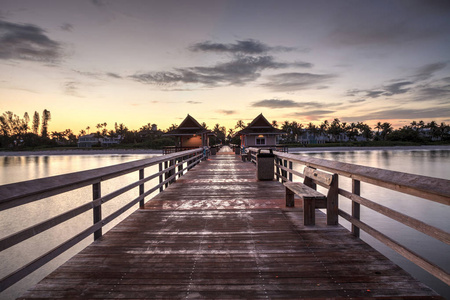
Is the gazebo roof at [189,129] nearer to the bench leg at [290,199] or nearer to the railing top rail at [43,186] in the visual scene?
the bench leg at [290,199]

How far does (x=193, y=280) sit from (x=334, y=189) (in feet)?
8.70

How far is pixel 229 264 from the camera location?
119 inches

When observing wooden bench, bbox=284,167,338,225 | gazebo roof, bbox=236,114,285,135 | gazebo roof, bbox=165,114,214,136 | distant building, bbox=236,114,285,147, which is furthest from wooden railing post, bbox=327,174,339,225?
distant building, bbox=236,114,285,147

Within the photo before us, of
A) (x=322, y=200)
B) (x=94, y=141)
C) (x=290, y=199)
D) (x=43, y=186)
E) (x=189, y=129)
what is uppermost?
(x=189, y=129)

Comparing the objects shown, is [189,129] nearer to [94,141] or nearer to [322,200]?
[322,200]

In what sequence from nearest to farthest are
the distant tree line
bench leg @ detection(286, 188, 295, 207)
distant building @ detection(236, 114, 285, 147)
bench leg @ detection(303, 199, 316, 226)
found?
bench leg @ detection(303, 199, 316, 226) < bench leg @ detection(286, 188, 295, 207) < distant building @ detection(236, 114, 285, 147) < the distant tree line

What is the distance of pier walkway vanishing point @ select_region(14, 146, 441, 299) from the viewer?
2477 millimetres

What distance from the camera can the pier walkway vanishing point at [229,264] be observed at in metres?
2.48

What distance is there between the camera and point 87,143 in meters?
123

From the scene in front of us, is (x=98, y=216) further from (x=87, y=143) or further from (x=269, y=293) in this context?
(x=87, y=143)

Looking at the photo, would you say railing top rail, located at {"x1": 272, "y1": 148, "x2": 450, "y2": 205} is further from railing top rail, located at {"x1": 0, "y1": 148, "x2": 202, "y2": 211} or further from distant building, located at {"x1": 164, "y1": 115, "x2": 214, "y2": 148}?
distant building, located at {"x1": 164, "y1": 115, "x2": 214, "y2": 148}

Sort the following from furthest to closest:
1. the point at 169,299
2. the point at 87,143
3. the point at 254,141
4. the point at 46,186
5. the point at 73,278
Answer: the point at 87,143, the point at 254,141, the point at 73,278, the point at 46,186, the point at 169,299

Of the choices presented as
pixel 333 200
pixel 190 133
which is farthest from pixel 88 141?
pixel 333 200

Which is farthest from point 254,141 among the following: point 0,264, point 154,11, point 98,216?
point 98,216
